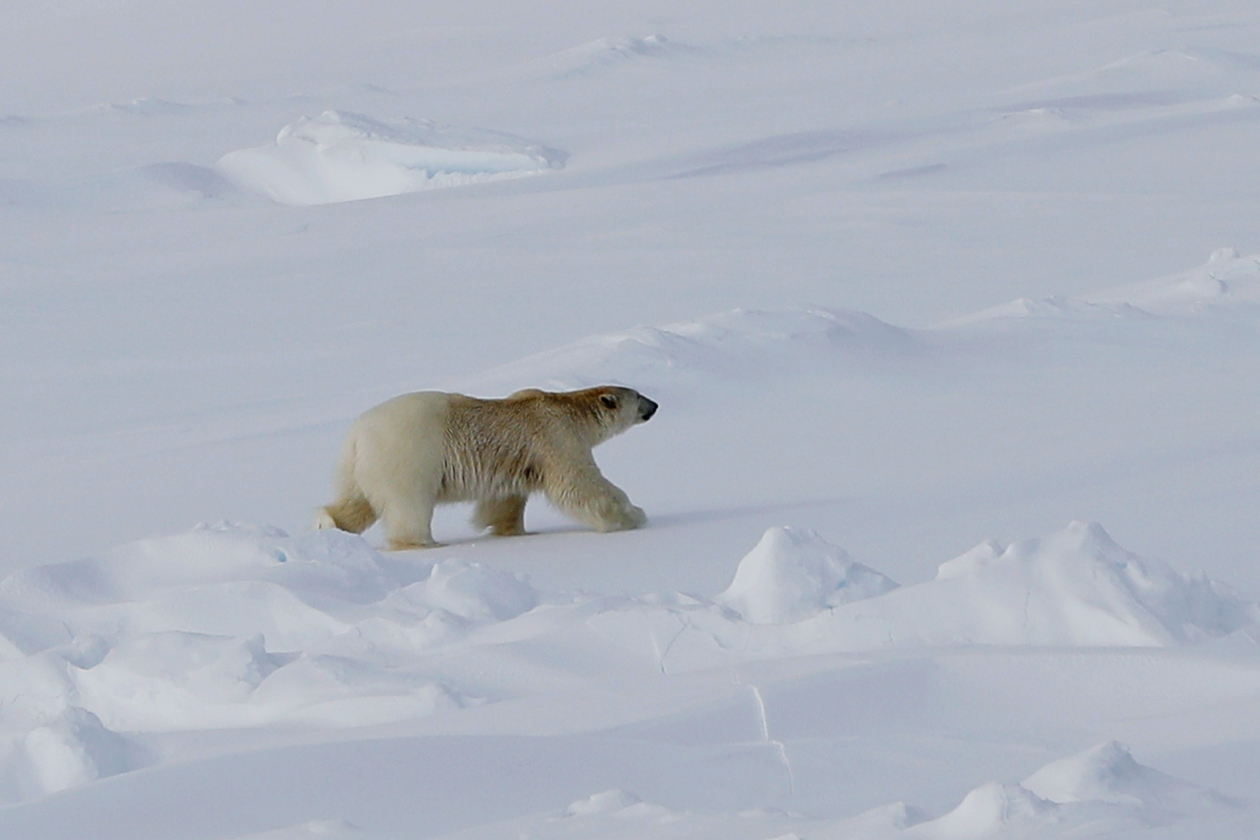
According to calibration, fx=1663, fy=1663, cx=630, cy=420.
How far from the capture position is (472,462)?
5438 millimetres

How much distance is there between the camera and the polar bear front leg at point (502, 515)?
5613mm

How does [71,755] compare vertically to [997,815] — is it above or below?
below

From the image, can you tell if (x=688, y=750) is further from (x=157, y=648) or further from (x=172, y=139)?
(x=172, y=139)

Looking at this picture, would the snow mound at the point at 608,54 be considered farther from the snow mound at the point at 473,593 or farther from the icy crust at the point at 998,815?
the icy crust at the point at 998,815

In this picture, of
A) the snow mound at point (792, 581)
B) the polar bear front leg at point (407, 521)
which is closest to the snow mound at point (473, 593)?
the snow mound at point (792, 581)

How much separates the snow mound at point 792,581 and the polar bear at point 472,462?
1.82m

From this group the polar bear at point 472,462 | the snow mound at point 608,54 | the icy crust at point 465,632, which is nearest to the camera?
the icy crust at point 465,632

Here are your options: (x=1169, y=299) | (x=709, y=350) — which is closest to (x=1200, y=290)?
(x=1169, y=299)

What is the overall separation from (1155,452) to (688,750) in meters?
4.07

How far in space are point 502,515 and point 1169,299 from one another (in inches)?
211

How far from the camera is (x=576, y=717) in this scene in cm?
245

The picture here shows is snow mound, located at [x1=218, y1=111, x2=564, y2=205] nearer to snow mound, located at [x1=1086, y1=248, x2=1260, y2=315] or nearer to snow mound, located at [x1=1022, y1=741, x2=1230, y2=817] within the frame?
snow mound, located at [x1=1086, y1=248, x2=1260, y2=315]

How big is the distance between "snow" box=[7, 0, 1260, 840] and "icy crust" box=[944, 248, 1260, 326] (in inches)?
2.6

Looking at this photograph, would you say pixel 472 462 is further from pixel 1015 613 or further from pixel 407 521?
pixel 1015 613
